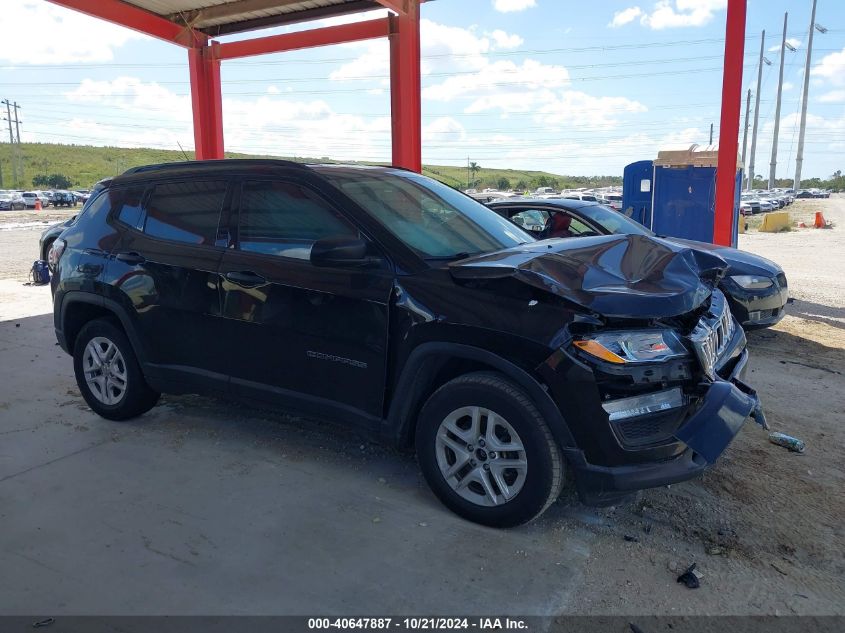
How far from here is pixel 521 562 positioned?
10.2ft

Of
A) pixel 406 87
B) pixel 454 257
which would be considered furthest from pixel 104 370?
pixel 406 87

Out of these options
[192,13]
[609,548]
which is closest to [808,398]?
[609,548]

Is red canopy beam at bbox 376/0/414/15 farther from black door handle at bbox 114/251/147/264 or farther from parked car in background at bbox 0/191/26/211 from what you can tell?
parked car in background at bbox 0/191/26/211

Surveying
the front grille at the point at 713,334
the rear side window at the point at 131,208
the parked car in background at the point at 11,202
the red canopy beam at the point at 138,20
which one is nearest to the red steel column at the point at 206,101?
the red canopy beam at the point at 138,20

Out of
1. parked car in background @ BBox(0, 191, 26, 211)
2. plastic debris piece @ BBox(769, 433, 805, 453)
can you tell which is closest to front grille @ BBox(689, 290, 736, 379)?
plastic debris piece @ BBox(769, 433, 805, 453)

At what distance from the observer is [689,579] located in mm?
2949

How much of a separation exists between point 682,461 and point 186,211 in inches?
134

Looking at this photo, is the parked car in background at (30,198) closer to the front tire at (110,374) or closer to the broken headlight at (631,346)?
the front tire at (110,374)

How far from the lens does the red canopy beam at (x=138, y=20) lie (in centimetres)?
1021

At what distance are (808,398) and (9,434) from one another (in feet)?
19.8

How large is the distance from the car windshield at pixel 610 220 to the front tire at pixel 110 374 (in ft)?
16.0

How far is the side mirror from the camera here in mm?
3516

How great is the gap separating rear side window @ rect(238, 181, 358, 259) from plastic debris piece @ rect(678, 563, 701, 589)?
2362mm

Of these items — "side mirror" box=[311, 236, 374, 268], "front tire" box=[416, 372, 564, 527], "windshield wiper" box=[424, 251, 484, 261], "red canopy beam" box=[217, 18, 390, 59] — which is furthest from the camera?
"red canopy beam" box=[217, 18, 390, 59]
